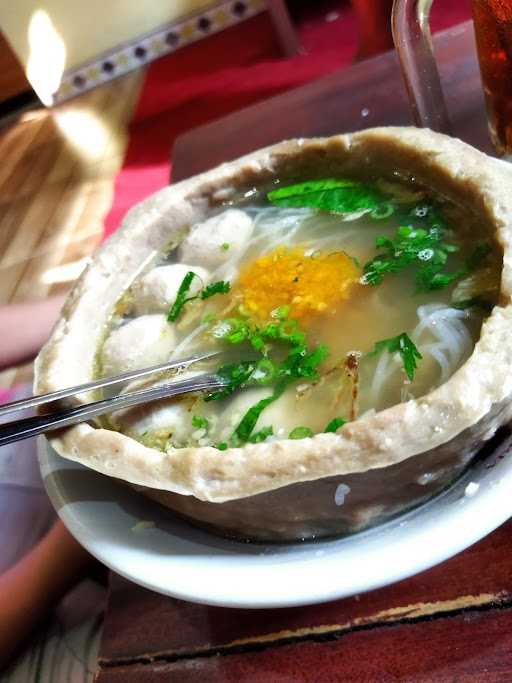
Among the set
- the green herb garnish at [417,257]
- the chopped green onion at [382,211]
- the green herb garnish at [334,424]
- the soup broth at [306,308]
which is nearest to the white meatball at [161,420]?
the soup broth at [306,308]

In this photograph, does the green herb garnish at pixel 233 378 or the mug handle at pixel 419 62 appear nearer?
the green herb garnish at pixel 233 378

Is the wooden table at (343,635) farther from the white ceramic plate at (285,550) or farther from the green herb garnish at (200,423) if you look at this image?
the green herb garnish at (200,423)

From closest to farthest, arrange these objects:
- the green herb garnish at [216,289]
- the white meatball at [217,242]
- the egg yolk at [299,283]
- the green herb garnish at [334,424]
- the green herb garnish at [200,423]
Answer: the green herb garnish at [334,424], the green herb garnish at [200,423], the egg yolk at [299,283], the green herb garnish at [216,289], the white meatball at [217,242]

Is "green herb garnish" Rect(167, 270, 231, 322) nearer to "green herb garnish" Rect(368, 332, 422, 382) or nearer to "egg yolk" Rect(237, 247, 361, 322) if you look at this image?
"egg yolk" Rect(237, 247, 361, 322)

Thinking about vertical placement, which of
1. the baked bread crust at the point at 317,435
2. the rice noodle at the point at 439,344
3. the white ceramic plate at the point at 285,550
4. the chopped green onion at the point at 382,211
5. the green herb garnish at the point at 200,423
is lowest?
the white ceramic plate at the point at 285,550

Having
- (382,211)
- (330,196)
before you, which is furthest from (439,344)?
(330,196)

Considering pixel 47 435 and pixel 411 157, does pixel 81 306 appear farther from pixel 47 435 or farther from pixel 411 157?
pixel 411 157

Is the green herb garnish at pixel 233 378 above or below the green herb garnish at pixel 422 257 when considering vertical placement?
above
